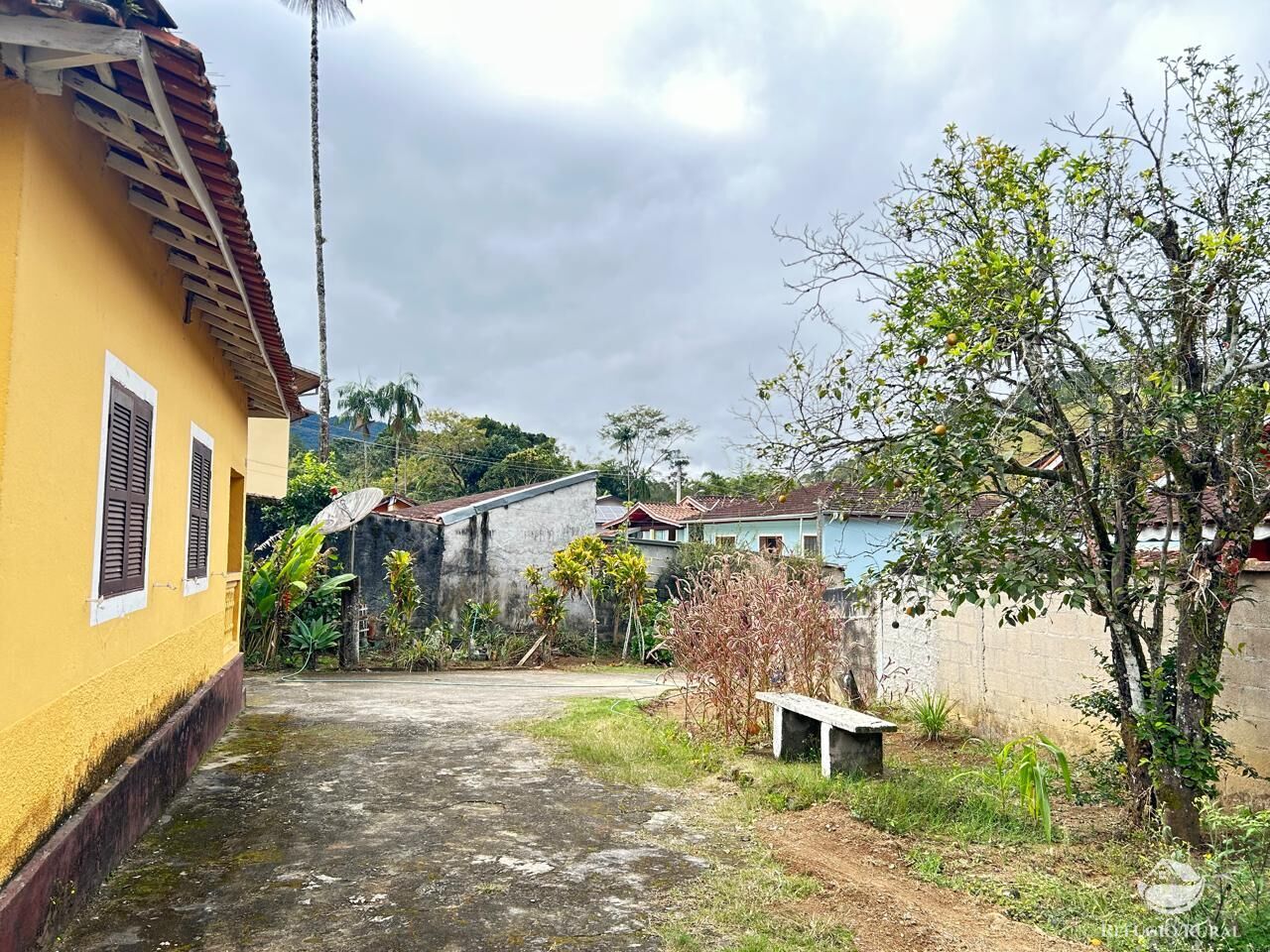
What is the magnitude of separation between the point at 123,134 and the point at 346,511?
12.9m

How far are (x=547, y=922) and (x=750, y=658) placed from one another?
4.56 m

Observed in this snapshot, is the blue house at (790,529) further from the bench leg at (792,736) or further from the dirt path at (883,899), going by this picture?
the dirt path at (883,899)

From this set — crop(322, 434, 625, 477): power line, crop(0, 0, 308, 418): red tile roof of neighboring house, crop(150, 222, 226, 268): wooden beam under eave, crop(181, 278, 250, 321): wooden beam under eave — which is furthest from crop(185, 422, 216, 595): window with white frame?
crop(322, 434, 625, 477): power line

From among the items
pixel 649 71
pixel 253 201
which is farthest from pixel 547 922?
pixel 649 71

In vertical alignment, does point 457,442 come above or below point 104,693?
above

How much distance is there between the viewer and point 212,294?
6.46m

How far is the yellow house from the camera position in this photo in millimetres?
3375

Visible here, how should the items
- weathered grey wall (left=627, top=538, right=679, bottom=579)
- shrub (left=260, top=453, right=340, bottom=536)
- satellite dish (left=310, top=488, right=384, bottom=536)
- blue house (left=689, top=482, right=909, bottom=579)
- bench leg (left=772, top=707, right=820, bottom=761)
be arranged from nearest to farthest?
bench leg (left=772, top=707, right=820, bottom=761), satellite dish (left=310, top=488, right=384, bottom=536), shrub (left=260, top=453, right=340, bottom=536), weathered grey wall (left=627, top=538, right=679, bottom=579), blue house (left=689, top=482, right=909, bottom=579)

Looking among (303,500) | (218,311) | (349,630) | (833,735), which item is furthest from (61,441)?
(303,500)

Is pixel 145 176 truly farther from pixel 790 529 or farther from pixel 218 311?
pixel 790 529

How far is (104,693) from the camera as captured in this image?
487 cm

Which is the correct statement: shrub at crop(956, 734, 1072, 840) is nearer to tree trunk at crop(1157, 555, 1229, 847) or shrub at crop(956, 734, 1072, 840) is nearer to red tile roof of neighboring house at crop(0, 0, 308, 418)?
tree trunk at crop(1157, 555, 1229, 847)

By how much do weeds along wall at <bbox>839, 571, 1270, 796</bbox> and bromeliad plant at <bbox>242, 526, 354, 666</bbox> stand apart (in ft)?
29.4

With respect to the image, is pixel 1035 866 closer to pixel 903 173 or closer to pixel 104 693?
pixel 903 173
